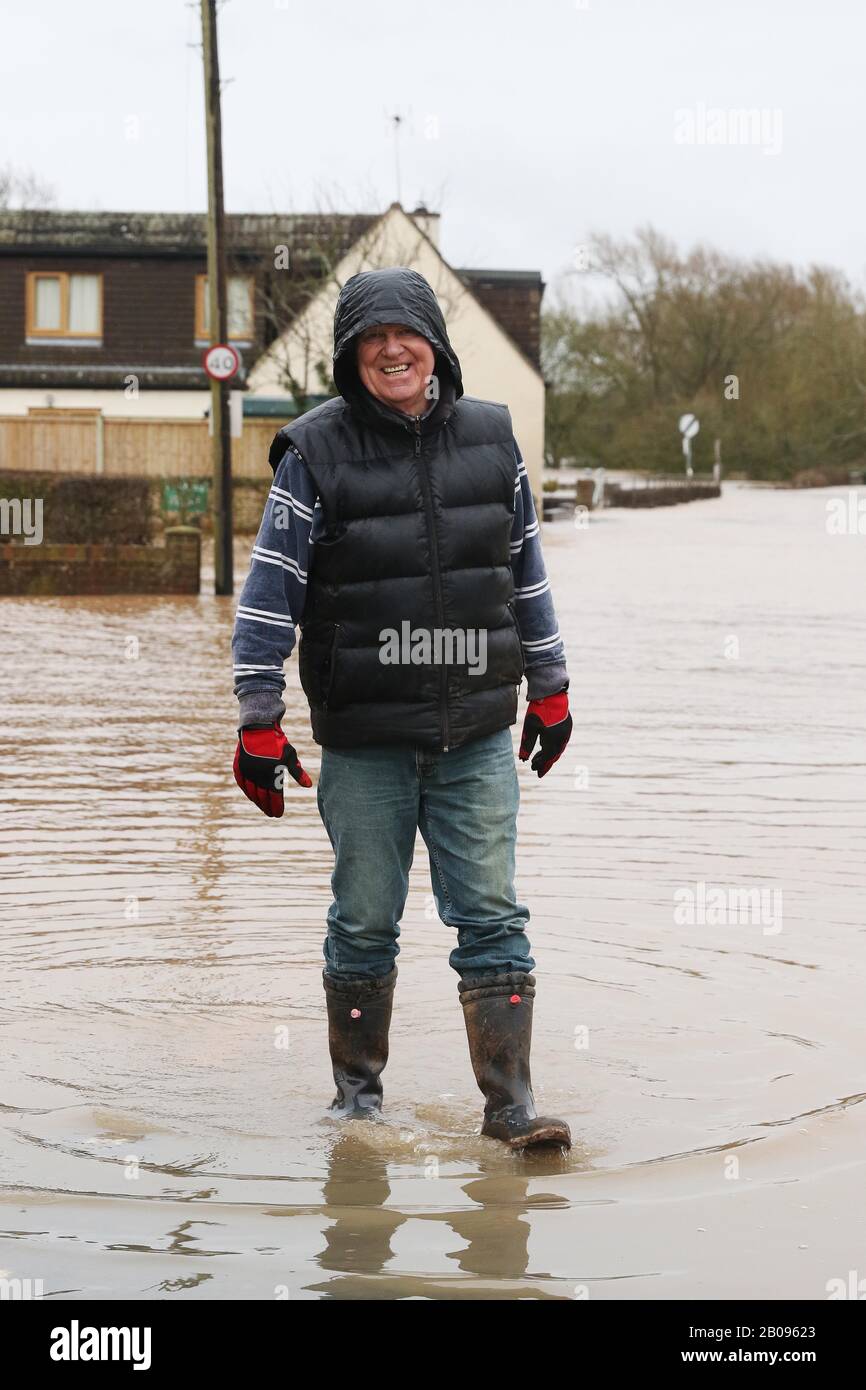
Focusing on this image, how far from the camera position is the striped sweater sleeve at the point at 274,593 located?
4371 mm

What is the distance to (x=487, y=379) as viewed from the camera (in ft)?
137

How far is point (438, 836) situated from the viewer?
179 inches

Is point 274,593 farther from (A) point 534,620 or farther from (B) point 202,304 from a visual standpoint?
(B) point 202,304

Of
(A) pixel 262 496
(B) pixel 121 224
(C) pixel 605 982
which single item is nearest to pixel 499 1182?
(C) pixel 605 982

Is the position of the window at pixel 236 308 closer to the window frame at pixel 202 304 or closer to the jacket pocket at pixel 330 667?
the window frame at pixel 202 304

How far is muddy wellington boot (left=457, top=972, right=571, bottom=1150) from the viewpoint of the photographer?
14.7ft

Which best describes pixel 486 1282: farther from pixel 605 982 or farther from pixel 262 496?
pixel 262 496

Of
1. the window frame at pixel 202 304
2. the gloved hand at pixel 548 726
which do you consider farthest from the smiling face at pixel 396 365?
the window frame at pixel 202 304

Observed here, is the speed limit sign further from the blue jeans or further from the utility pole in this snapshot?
the blue jeans

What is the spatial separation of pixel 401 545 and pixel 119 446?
29.9 m

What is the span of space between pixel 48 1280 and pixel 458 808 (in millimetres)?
1408

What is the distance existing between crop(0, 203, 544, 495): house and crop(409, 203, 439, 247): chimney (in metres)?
0.06

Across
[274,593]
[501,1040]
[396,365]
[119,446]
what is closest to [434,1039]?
[501,1040]
